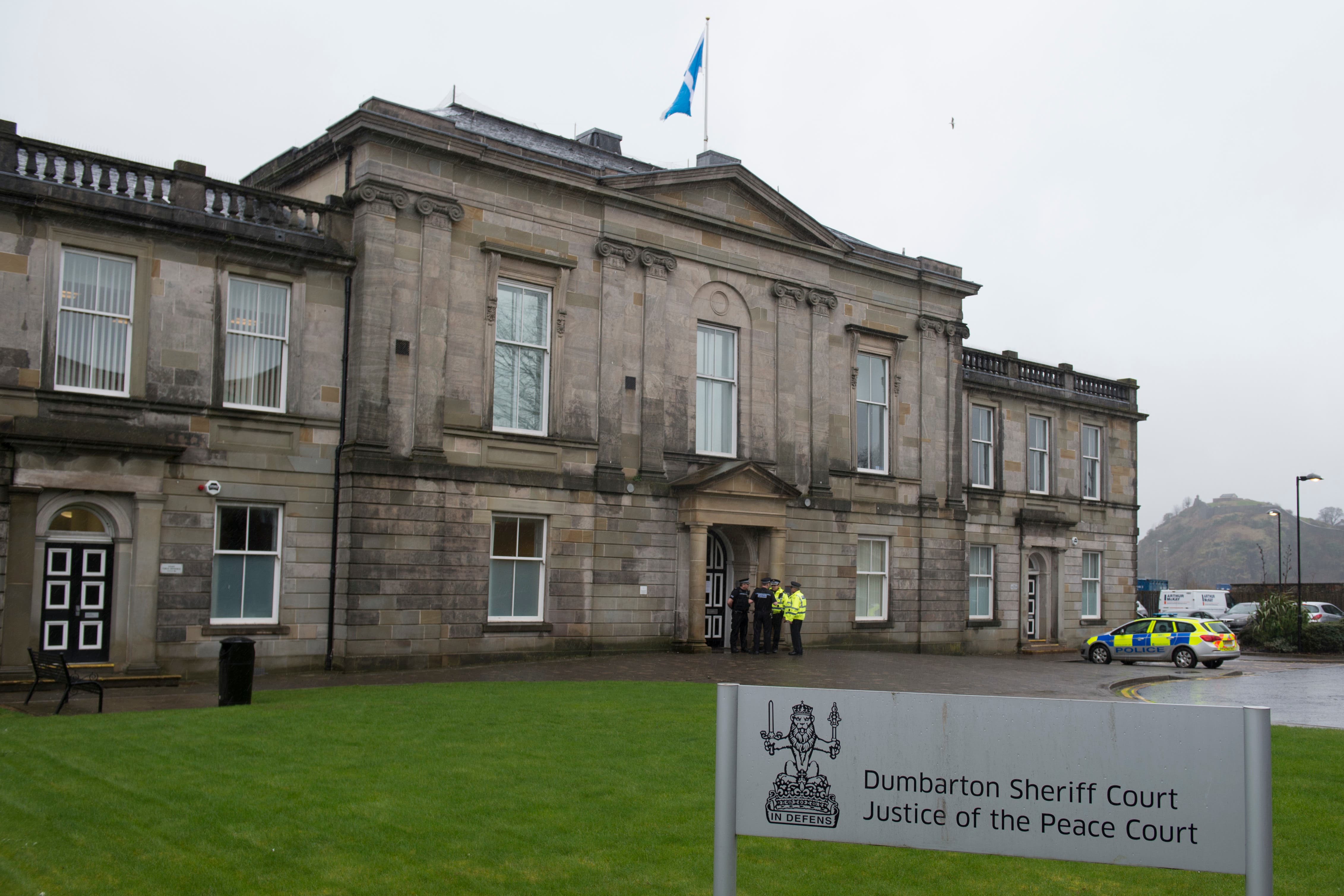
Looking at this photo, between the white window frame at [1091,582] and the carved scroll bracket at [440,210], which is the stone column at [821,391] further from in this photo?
the white window frame at [1091,582]

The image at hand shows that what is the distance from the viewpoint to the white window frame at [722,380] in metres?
27.5

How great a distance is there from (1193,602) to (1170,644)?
29860mm

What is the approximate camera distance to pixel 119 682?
1883 cm

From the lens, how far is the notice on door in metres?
4.68

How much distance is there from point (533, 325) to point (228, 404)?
21.8 ft

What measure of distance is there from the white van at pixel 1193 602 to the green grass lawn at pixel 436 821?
159ft

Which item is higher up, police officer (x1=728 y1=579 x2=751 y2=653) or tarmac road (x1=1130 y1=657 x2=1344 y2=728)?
police officer (x1=728 y1=579 x2=751 y2=653)

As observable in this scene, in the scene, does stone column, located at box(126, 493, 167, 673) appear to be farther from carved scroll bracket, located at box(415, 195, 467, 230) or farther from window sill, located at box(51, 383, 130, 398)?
carved scroll bracket, located at box(415, 195, 467, 230)

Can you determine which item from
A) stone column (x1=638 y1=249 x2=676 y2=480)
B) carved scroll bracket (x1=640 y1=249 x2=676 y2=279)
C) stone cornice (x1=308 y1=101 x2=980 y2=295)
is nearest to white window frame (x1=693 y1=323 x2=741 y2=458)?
stone column (x1=638 y1=249 x2=676 y2=480)

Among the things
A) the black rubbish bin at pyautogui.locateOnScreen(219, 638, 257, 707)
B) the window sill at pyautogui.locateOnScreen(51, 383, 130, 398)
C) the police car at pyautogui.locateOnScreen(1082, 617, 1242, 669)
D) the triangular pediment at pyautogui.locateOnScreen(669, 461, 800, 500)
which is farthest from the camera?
the police car at pyautogui.locateOnScreen(1082, 617, 1242, 669)

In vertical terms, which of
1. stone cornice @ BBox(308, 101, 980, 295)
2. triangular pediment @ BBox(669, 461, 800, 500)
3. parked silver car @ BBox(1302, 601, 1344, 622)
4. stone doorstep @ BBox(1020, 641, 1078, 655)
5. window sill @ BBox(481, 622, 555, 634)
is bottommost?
stone doorstep @ BBox(1020, 641, 1078, 655)

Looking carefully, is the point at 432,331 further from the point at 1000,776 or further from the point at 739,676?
the point at 1000,776

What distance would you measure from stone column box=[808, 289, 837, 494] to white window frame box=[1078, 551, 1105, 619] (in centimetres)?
1514

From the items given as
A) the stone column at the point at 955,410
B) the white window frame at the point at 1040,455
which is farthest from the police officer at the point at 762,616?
the white window frame at the point at 1040,455
